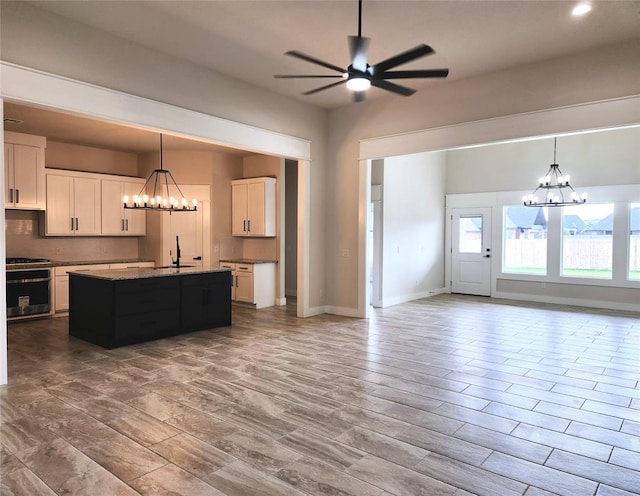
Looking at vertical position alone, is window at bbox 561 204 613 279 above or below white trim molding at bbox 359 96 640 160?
below

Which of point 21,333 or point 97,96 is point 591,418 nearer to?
point 97,96

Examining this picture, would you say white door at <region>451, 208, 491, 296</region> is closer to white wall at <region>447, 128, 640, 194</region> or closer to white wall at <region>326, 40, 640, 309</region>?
white wall at <region>447, 128, 640, 194</region>

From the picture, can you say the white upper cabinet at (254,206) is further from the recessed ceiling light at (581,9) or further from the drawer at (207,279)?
the recessed ceiling light at (581,9)

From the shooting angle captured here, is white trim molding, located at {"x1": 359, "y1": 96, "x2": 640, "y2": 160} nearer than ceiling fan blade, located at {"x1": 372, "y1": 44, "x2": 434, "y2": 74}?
No

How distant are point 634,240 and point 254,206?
7483 mm

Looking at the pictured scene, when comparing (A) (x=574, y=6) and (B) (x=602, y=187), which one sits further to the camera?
(B) (x=602, y=187)

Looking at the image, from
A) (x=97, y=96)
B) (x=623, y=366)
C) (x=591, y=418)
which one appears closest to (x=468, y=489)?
(x=591, y=418)

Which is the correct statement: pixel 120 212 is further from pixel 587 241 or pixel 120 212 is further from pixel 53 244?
pixel 587 241

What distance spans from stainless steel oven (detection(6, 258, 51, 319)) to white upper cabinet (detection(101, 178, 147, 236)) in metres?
1.47

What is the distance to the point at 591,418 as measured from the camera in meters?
3.24

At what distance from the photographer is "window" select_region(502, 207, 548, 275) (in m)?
9.10

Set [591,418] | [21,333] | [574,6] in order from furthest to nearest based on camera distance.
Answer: [21,333] → [574,6] → [591,418]

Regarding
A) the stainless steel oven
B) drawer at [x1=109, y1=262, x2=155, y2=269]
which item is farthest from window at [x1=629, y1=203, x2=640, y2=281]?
the stainless steel oven

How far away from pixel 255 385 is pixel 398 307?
4.80 meters
